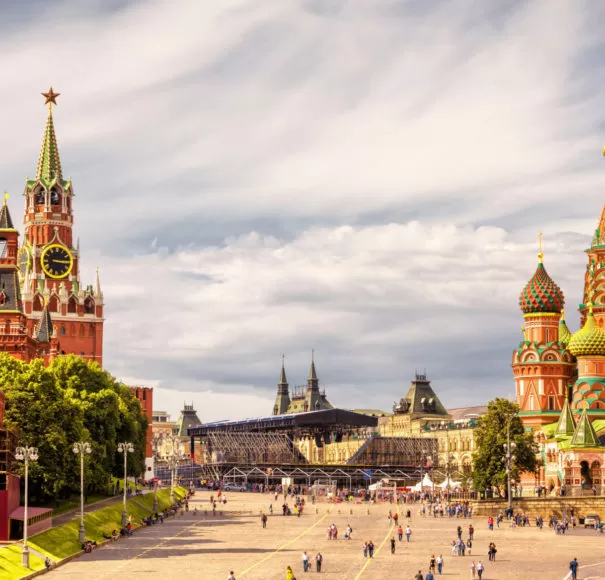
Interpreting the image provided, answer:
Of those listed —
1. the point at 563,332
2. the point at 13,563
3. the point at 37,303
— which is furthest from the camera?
the point at 37,303

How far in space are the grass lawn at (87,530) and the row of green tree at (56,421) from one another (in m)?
3.51

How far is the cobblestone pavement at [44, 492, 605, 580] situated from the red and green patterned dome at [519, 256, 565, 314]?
49527 mm

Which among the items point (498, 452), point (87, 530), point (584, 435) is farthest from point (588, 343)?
point (87, 530)

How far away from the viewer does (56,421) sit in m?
101

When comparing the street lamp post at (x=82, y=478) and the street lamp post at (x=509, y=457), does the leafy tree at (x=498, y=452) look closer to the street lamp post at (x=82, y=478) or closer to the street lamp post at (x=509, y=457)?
the street lamp post at (x=509, y=457)

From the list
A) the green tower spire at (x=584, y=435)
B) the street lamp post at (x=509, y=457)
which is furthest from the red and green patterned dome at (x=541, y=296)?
the street lamp post at (x=509, y=457)

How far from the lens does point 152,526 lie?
11288 cm

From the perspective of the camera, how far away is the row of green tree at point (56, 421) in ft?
323

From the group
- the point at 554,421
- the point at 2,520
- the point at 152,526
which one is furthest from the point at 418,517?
the point at 2,520

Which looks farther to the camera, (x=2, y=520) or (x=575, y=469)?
(x=575, y=469)

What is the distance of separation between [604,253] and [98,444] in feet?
263

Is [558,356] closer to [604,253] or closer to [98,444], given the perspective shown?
[604,253]

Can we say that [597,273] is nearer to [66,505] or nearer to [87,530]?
[66,505]

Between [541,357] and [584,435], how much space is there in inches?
1183
